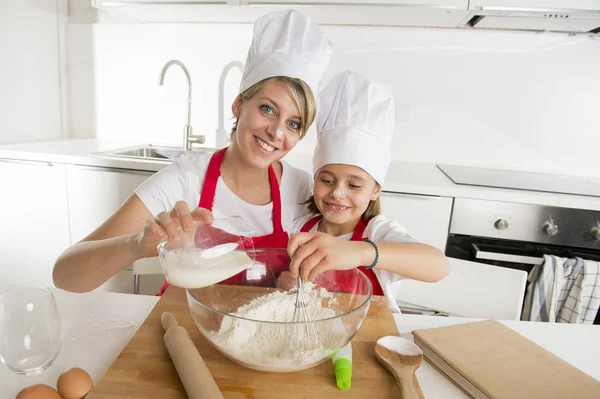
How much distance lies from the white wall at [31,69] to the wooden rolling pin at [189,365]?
1764 millimetres

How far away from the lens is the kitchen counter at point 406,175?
1.45 m

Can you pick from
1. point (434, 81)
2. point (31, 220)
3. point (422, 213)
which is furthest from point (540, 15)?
point (31, 220)

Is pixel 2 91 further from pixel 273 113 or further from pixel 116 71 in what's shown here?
pixel 273 113

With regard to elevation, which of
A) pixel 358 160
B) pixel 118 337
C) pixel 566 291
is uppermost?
pixel 358 160

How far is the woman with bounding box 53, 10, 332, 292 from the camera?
822 mm

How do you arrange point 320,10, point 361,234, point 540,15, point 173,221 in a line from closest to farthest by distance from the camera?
1. point 173,221
2. point 361,234
3. point 540,15
4. point 320,10

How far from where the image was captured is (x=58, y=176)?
1.61 metres

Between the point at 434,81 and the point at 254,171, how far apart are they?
1.20 meters

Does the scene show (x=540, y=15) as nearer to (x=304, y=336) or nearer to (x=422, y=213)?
(x=422, y=213)

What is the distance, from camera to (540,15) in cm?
155

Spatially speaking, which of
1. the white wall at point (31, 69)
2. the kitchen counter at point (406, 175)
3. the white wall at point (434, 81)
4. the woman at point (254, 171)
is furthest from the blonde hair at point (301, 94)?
the white wall at point (31, 69)

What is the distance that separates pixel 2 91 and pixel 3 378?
172 centimetres

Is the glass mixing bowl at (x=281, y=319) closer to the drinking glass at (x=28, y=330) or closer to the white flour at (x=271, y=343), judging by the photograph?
the white flour at (x=271, y=343)

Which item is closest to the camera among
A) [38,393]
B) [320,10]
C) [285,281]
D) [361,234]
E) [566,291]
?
[38,393]
